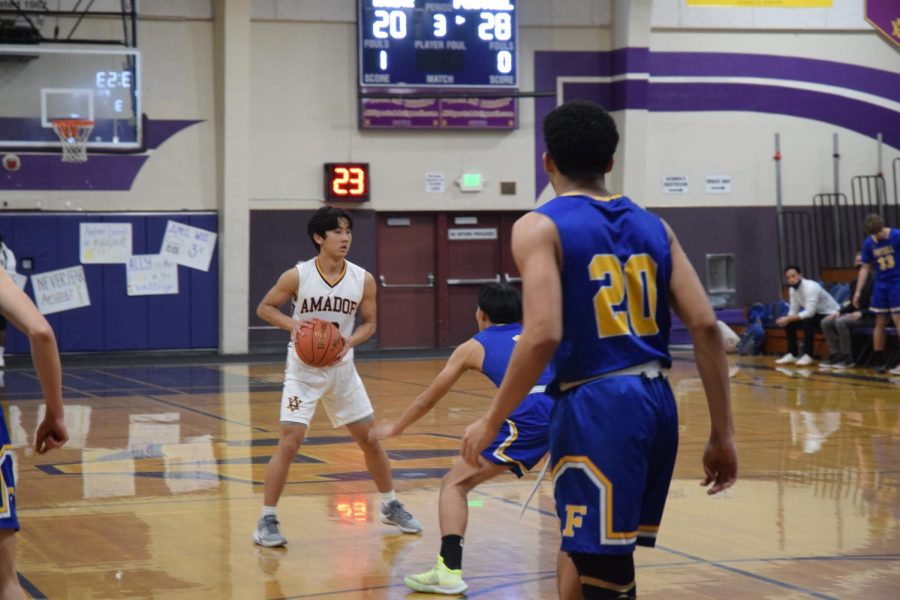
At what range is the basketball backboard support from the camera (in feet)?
A: 53.7

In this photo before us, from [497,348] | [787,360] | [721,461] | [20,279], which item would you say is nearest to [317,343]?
[497,348]

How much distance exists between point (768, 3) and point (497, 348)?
16728 millimetres

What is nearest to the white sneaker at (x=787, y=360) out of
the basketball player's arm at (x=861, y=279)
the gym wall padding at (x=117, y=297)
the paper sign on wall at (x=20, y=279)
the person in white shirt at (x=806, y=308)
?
the person in white shirt at (x=806, y=308)

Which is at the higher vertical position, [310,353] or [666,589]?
[310,353]

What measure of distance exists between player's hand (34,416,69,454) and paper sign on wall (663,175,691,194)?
1732 cm

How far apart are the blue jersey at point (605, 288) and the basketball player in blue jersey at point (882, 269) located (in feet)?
39.4

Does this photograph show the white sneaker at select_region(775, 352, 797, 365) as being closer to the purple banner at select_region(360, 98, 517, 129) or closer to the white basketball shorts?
the purple banner at select_region(360, 98, 517, 129)

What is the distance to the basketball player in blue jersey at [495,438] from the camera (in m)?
5.08

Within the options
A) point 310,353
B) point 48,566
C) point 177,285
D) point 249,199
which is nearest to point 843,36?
point 249,199

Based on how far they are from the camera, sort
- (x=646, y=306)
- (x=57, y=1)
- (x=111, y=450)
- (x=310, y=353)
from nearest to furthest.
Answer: (x=646, y=306), (x=310, y=353), (x=111, y=450), (x=57, y=1)

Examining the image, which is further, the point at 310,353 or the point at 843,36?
the point at 843,36

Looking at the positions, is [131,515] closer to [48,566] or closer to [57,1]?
[48,566]

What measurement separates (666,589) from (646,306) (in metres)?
2.22

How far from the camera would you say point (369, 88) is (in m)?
18.8
